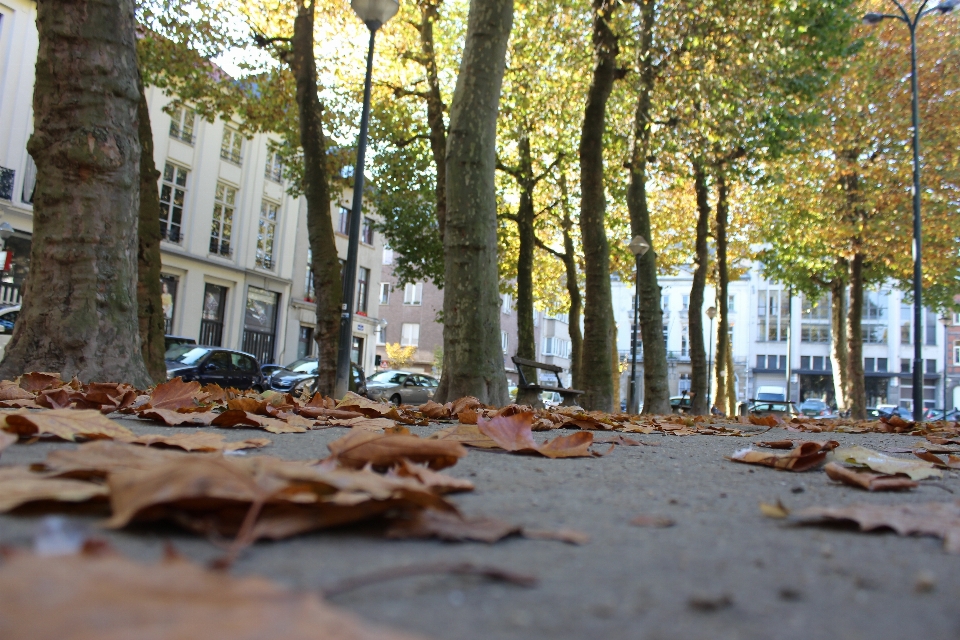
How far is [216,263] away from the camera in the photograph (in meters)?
29.1

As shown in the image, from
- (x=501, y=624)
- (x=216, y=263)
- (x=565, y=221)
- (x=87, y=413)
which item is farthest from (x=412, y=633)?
Result: (x=216, y=263)

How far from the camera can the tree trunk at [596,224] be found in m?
13.4

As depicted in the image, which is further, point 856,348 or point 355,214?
point 856,348

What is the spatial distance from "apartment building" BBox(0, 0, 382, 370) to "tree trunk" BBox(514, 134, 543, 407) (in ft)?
21.5

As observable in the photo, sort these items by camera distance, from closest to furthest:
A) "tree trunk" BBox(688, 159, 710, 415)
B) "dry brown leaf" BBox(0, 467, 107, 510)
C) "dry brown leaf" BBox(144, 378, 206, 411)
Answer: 1. "dry brown leaf" BBox(0, 467, 107, 510)
2. "dry brown leaf" BBox(144, 378, 206, 411)
3. "tree trunk" BBox(688, 159, 710, 415)

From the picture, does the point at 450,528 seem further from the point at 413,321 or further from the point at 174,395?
the point at 413,321

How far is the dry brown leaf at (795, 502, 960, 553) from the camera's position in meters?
1.33

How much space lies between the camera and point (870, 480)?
2.08m

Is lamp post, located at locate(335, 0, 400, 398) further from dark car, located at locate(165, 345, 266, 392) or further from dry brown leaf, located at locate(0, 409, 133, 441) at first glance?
dry brown leaf, located at locate(0, 409, 133, 441)

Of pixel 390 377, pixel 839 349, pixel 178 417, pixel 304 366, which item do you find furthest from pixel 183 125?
pixel 178 417

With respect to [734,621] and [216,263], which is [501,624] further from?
[216,263]

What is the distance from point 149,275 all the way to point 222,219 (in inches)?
897

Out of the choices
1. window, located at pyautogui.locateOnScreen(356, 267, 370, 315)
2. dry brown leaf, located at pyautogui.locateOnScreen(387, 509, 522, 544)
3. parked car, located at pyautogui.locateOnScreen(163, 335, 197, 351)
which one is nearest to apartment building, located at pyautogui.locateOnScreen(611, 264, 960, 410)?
window, located at pyautogui.locateOnScreen(356, 267, 370, 315)

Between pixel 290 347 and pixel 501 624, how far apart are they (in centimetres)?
3431
